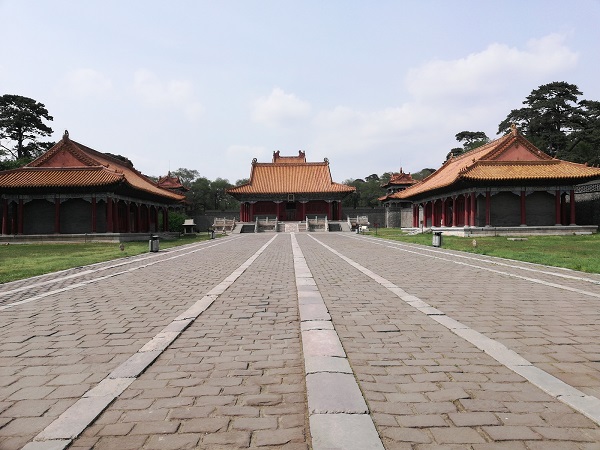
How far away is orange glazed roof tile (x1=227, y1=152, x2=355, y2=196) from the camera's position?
1882 inches

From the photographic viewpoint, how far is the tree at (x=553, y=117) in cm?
4572

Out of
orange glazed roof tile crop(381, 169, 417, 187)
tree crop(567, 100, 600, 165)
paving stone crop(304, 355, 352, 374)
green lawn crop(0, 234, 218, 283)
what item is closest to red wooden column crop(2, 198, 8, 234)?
green lawn crop(0, 234, 218, 283)

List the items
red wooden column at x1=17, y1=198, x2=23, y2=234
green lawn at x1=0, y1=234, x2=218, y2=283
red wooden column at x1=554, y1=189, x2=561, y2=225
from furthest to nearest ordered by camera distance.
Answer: red wooden column at x1=554, y1=189, x2=561, y2=225 < red wooden column at x1=17, y1=198, x2=23, y2=234 < green lawn at x1=0, y1=234, x2=218, y2=283

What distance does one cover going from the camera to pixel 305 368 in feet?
10.4

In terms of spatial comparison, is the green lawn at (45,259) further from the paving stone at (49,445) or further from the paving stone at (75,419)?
the paving stone at (49,445)

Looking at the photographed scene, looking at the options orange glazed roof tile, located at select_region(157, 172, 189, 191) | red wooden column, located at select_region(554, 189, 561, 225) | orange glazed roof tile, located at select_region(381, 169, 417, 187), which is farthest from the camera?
orange glazed roof tile, located at select_region(381, 169, 417, 187)

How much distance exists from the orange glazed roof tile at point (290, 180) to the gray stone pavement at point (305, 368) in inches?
1626

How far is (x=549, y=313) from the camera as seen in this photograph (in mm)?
5172

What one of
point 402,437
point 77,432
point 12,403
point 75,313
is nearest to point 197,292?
point 75,313

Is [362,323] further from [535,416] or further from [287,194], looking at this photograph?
[287,194]

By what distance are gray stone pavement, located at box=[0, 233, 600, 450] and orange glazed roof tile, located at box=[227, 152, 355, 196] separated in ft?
136

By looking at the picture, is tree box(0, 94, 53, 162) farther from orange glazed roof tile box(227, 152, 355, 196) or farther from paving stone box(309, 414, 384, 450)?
paving stone box(309, 414, 384, 450)

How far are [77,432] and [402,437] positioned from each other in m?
1.86

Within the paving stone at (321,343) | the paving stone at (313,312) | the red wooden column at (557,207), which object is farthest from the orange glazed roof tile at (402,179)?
the paving stone at (321,343)
